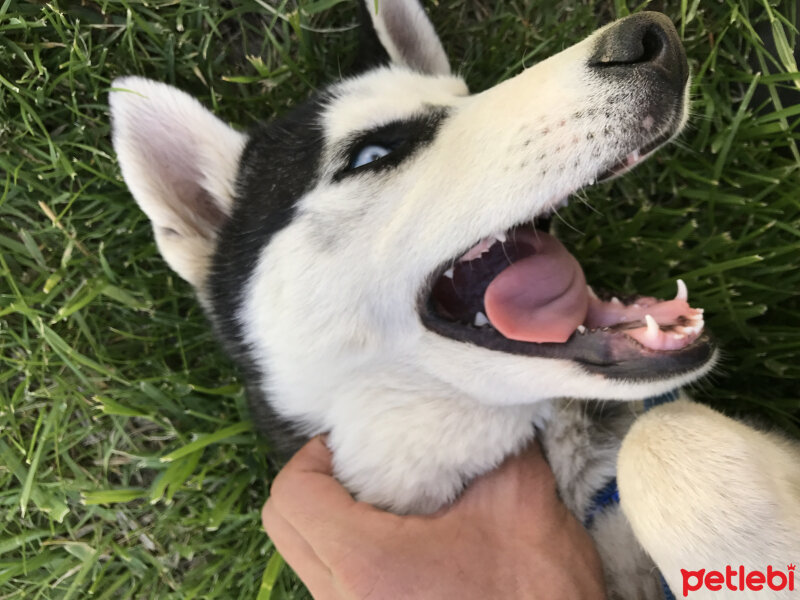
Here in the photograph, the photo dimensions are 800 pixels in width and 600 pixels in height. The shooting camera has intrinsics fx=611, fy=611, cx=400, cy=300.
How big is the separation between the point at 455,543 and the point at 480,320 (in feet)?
2.11

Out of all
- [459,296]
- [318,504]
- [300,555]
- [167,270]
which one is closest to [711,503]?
[459,296]

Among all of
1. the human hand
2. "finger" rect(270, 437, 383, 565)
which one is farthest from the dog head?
the human hand

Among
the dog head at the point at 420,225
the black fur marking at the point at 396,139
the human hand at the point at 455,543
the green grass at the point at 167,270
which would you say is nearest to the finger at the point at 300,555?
the human hand at the point at 455,543

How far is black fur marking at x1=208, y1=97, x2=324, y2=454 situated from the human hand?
321mm

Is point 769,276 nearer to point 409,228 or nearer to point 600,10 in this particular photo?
point 600,10

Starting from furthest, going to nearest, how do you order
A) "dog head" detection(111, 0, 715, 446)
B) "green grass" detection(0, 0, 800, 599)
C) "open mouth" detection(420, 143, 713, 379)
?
1. "green grass" detection(0, 0, 800, 599)
2. "open mouth" detection(420, 143, 713, 379)
3. "dog head" detection(111, 0, 715, 446)

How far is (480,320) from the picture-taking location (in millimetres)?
1789

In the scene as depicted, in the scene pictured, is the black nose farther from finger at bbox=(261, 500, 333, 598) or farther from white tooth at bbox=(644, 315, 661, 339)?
finger at bbox=(261, 500, 333, 598)

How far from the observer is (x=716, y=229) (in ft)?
8.64

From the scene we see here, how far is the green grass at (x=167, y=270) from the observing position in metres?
2.53

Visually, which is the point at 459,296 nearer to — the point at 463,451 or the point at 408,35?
the point at 463,451

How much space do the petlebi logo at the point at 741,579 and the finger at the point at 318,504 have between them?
861 millimetres

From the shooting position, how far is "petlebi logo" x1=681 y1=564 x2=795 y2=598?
1.38m

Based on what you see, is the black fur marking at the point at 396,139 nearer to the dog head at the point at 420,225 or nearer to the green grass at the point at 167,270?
the dog head at the point at 420,225
